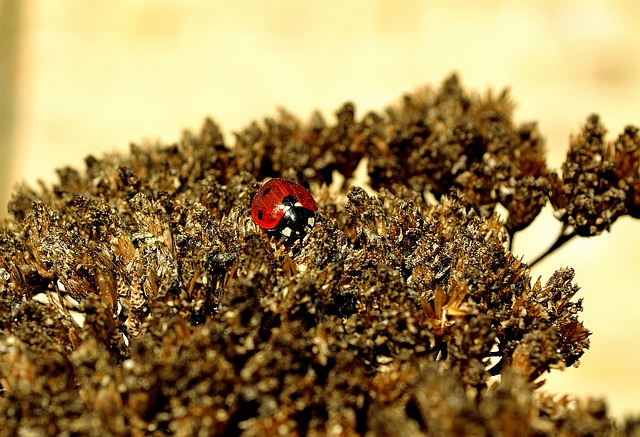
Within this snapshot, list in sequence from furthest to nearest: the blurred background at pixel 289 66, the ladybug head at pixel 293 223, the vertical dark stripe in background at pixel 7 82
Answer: the vertical dark stripe in background at pixel 7 82 → the blurred background at pixel 289 66 → the ladybug head at pixel 293 223

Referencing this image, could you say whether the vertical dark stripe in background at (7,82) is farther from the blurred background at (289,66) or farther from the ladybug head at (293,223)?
the ladybug head at (293,223)

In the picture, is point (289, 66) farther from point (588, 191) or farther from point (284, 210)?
point (284, 210)

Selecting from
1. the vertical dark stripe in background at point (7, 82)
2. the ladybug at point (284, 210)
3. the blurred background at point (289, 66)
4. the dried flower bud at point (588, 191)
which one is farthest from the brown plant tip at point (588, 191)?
the vertical dark stripe in background at point (7, 82)

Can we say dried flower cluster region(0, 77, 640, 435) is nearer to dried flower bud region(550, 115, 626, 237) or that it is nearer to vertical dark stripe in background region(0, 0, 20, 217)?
dried flower bud region(550, 115, 626, 237)

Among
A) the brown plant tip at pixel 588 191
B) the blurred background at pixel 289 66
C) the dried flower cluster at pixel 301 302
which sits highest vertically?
the blurred background at pixel 289 66

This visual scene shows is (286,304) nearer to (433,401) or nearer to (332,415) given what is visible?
(332,415)

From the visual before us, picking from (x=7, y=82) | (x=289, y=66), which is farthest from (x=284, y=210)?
(x=7, y=82)
